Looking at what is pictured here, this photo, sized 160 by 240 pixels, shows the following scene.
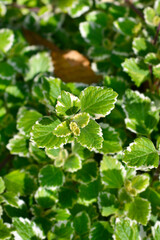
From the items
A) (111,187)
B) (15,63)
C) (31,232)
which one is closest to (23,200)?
(31,232)

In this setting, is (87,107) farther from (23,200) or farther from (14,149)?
(23,200)

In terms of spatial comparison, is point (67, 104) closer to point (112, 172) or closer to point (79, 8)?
point (112, 172)

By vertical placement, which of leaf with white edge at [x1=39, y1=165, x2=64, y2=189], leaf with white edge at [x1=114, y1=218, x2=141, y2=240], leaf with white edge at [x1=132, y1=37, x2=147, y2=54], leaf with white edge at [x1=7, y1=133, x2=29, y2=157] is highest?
leaf with white edge at [x1=132, y1=37, x2=147, y2=54]

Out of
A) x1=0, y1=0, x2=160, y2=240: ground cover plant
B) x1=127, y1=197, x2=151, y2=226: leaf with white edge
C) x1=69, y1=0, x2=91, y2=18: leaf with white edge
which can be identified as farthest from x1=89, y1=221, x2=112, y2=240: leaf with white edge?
x1=69, y1=0, x2=91, y2=18: leaf with white edge

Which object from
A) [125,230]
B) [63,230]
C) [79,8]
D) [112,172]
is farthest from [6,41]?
[125,230]

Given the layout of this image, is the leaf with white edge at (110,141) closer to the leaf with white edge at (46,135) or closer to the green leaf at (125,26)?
the leaf with white edge at (46,135)

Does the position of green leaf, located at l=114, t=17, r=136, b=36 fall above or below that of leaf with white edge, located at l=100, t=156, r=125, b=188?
above

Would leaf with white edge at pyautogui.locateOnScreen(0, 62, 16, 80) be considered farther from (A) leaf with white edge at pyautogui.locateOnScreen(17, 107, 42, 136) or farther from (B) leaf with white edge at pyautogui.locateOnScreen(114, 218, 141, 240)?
(B) leaf with white edge at pyautogui.locateOnScreen(114, 218, 141, 240)
